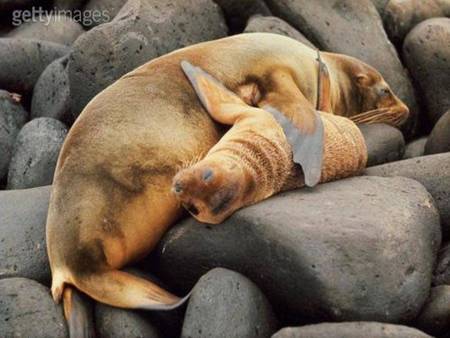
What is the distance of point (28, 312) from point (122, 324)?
40cm

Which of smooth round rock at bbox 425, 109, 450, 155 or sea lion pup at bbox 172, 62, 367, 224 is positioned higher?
sea lion pup at bbox 172, 62, 367, 224

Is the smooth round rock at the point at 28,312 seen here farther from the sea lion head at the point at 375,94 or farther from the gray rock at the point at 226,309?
the sea lion head at the point at 375,94

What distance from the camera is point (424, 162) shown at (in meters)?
4.99

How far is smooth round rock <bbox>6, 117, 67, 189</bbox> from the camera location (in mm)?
5590

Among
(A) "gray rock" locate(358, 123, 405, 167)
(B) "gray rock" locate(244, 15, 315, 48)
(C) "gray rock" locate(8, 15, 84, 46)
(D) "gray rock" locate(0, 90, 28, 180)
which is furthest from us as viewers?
(C) "gray rock" locate(8, 15, 84, 46)

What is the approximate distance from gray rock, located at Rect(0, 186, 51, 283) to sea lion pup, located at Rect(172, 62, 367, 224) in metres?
0.85

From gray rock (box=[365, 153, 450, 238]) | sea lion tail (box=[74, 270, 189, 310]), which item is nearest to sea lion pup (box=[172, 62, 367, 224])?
gray rock (box=[365, 153, 450, 238])

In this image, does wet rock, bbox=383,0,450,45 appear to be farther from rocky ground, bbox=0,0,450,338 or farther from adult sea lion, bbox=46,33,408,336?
adult sea lion, bbox=46,33,408,336

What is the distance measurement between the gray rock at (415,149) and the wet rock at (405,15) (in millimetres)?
A: 1123

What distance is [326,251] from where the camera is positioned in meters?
3.97

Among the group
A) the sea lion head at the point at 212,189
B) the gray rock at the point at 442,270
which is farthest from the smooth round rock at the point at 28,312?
the gray rock at the point at 442,270

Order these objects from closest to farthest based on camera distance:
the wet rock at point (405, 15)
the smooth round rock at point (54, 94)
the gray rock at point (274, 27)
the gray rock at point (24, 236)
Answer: the gray rock at point (24, 236) < the smooth round rock at point (54, 94) < the gray rock at point (274, 27) < the wet rock at point (405, 15)

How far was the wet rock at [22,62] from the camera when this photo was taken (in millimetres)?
6660

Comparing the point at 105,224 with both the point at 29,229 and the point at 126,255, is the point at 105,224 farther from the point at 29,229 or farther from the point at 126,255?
the point at 29,229
